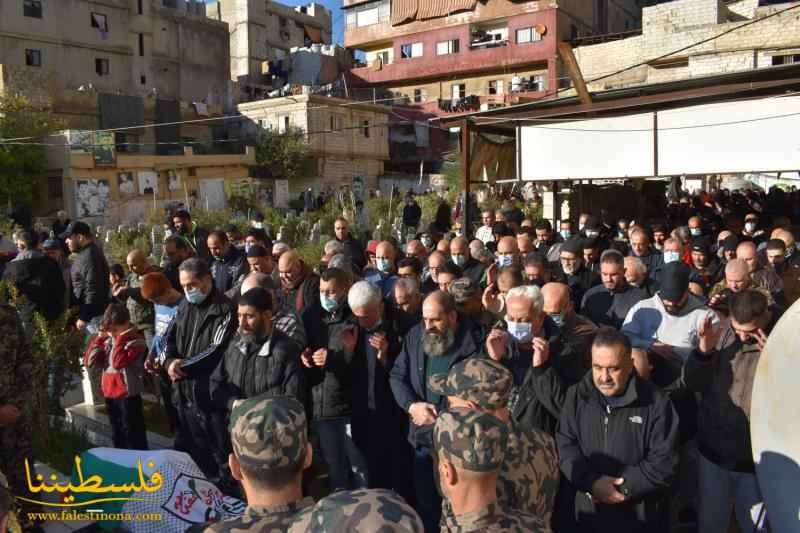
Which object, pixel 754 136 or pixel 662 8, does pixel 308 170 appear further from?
pixel 754 136

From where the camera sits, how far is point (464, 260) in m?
6.74

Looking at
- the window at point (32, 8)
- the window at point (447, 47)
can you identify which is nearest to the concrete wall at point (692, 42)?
the window at point (447, 47)

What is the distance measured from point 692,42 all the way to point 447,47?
17.3 metres

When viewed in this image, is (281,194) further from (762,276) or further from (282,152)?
(762,276)

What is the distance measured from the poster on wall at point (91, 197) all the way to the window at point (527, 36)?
995 inches

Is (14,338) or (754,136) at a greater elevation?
(754,136)

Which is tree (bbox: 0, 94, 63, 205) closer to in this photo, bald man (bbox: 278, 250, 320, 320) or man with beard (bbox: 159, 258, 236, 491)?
bald man (bbox: 278, 250, 320, 320)

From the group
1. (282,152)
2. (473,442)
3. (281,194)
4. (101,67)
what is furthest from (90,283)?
(101,67)

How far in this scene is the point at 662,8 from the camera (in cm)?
2989

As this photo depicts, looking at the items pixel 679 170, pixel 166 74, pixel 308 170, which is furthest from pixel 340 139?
pixel 679 170

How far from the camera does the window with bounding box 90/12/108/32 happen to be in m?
35.7

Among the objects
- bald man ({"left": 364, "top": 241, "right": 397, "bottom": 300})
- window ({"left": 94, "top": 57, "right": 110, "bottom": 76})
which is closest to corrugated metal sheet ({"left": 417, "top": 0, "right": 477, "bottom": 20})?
window ({"left": 94, "top": 57, "right": 110, "bottom": 76})

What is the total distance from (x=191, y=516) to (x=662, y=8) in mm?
32389

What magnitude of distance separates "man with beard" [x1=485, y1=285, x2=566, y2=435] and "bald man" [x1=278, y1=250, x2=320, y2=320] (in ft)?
6.35
